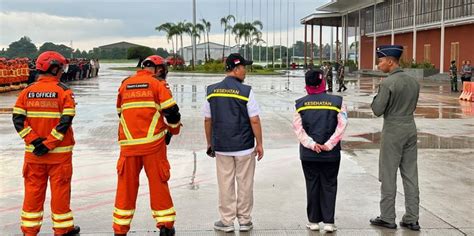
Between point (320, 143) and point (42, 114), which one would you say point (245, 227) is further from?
point (42, 114)

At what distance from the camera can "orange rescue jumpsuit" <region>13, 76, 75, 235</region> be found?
5453mm

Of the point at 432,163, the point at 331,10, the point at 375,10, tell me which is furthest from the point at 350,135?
the point at 331,10

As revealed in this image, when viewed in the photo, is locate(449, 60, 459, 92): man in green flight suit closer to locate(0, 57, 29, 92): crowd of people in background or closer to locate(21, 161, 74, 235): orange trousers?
locate(0, 57, 29, 92): crowd of people in background

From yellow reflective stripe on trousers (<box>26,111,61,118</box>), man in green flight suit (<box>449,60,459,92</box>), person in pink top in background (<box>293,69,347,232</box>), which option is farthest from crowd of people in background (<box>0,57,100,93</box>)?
person in pink top in background (<box>293,69,347,232</box>)

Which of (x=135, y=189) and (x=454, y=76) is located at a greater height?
(x=454, y=76)

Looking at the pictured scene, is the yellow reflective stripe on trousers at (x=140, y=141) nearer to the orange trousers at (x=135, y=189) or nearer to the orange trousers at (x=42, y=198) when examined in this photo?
the orange trousers at (x=135, y=189)

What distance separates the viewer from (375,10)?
191 ft

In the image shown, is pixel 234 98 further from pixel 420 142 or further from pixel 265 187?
pixel 420 142

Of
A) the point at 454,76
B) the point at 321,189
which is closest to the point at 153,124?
the point at 321,189

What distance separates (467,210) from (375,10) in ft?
178

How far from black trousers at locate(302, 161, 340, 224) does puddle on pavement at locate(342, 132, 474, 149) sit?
540 cm

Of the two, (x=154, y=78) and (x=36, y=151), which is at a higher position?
(x=154, y=78)

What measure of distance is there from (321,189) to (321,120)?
0.70 meters

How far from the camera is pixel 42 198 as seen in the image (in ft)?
18.1
